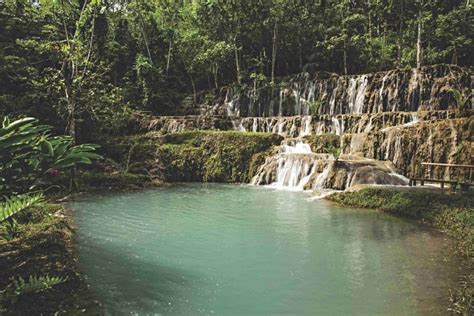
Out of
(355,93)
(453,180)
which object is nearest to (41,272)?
(453,180)

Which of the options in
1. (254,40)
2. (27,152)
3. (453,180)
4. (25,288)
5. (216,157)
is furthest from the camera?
(254,40)

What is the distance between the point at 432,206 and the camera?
410 inches

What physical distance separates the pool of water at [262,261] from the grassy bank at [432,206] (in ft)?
1.32

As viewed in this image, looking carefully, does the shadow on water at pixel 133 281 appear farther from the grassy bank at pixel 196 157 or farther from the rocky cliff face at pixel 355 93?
the rocky cliff face at pixel 355 93

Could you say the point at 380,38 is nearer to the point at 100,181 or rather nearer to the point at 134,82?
the point at 134,82

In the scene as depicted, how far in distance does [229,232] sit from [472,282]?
16.0 feet

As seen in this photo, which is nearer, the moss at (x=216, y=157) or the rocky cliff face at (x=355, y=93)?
the moss at (x=216, y=157)

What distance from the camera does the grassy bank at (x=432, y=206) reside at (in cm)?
810

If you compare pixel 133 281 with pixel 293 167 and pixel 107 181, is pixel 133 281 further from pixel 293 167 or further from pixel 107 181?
pixel 293 167

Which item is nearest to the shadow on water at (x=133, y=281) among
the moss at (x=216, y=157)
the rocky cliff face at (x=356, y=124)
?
the rocky cliff face at (x=356, y=124)

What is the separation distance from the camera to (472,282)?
559 cm

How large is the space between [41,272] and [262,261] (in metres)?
3.53

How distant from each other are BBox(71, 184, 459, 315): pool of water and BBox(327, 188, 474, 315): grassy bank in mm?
403

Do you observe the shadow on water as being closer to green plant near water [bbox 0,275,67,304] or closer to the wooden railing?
green plant near water [bbox 0,275,67,304]
